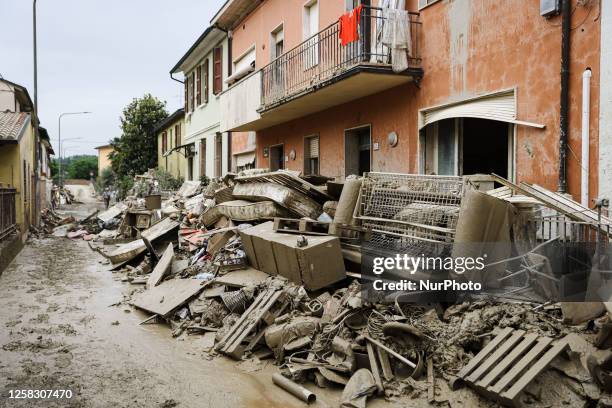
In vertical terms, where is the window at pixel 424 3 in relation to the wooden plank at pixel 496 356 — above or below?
above

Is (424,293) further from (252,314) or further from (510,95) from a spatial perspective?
(510,95)

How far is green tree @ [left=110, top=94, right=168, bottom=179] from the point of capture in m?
34.5

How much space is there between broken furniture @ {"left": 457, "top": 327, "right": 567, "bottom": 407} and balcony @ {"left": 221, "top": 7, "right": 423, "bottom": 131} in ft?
19.1

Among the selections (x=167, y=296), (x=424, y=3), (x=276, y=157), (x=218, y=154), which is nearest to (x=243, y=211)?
(x=167, y=296)

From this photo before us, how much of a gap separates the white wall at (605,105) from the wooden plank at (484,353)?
105 inches

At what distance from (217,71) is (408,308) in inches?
658

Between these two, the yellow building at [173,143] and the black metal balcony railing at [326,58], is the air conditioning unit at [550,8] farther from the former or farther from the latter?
the yellow building at [173,143]

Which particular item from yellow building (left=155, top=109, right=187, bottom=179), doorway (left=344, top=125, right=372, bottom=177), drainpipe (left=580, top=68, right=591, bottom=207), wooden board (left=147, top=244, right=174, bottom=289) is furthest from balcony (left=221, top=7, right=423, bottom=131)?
yellow building (left=155, top=109, right=187, bottom=179)

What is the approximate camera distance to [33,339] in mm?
6004

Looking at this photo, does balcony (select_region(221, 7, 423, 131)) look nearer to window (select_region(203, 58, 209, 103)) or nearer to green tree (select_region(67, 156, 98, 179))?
window (select_region(203, 58, 209, 103))

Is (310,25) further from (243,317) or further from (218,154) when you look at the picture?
(243,317)

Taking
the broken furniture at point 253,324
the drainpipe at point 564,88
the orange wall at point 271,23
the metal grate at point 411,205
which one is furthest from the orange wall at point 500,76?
the broken furniture at point 253,324

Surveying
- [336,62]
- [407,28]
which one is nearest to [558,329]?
[407,28]

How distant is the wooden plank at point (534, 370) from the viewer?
3773 mm
